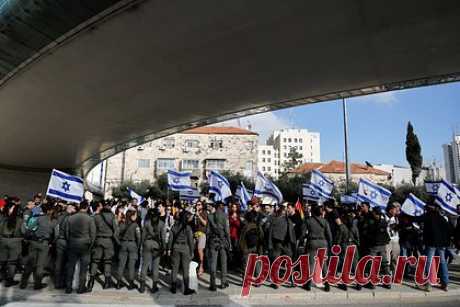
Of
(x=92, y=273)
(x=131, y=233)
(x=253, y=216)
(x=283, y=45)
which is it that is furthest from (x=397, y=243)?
(x=92, y=273)

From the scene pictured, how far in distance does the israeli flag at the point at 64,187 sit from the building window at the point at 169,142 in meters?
66.0

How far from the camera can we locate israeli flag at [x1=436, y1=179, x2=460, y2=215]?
976 centimetres

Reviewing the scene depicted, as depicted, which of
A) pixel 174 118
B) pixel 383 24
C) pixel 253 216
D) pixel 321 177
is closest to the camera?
pixel 383 24

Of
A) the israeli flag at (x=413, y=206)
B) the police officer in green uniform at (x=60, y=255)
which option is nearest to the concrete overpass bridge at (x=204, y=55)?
the israeli flag at (x=413, y=206)

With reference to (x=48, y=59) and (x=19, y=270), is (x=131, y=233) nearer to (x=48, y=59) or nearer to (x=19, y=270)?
(x=19, y=270)

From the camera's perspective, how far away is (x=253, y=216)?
8805 mm

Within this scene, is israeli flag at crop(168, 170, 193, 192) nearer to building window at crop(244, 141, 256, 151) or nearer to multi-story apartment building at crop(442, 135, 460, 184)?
building window at crop(244, 141, 256, 151)

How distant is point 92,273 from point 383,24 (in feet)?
27.7

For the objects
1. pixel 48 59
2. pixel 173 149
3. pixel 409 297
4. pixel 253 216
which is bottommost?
pixel 409 297

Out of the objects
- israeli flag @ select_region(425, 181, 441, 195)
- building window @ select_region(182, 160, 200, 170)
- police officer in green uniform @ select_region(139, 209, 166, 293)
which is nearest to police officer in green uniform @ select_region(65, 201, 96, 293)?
police officer in green uniform @ select_region(139, 209, 166, 293)

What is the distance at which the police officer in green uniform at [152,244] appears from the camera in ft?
23.9

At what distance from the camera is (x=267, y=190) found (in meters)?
11.6

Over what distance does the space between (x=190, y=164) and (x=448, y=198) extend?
6708cm

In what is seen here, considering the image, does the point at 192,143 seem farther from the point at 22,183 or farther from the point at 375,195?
the point at 375,195
